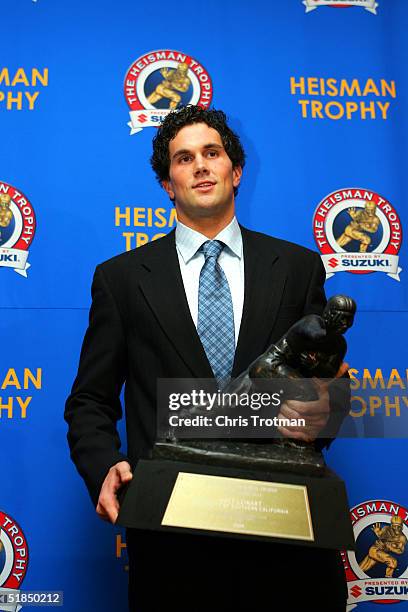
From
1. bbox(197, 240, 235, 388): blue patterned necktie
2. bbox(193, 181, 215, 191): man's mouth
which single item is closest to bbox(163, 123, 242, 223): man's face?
bbox(193, 181, 215, 191): man's mouth

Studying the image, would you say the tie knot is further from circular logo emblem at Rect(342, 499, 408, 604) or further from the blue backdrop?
circular logo emblem at Rect(342, 499, 408, 604)

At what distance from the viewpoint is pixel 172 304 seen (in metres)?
1.06

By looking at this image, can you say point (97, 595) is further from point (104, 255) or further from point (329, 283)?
point (329, 283)

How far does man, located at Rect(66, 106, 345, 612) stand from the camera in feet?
3.01

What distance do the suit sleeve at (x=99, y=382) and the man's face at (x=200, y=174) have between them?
0.68 feet

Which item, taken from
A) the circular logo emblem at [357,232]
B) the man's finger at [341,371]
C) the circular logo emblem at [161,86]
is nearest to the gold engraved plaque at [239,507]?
the man's finger at [341,371]

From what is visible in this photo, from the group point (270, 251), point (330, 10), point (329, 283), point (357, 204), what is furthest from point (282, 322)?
point (330, 10)

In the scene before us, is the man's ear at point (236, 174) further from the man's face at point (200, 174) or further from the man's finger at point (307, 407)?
the man's finger at point (307, 407)

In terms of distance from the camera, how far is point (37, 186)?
1.63 meters

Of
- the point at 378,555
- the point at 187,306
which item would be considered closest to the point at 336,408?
the point at 187,306

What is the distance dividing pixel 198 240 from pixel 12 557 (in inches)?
33.1

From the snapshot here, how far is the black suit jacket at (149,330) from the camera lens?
1019mm

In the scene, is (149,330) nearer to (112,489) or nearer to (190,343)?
(190,343)

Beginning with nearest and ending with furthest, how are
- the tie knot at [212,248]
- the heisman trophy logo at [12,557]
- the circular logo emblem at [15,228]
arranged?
the tie knot at [212,248] → the heisman trophy logo at [12,557] → the circular logo emblem at [15,228]
